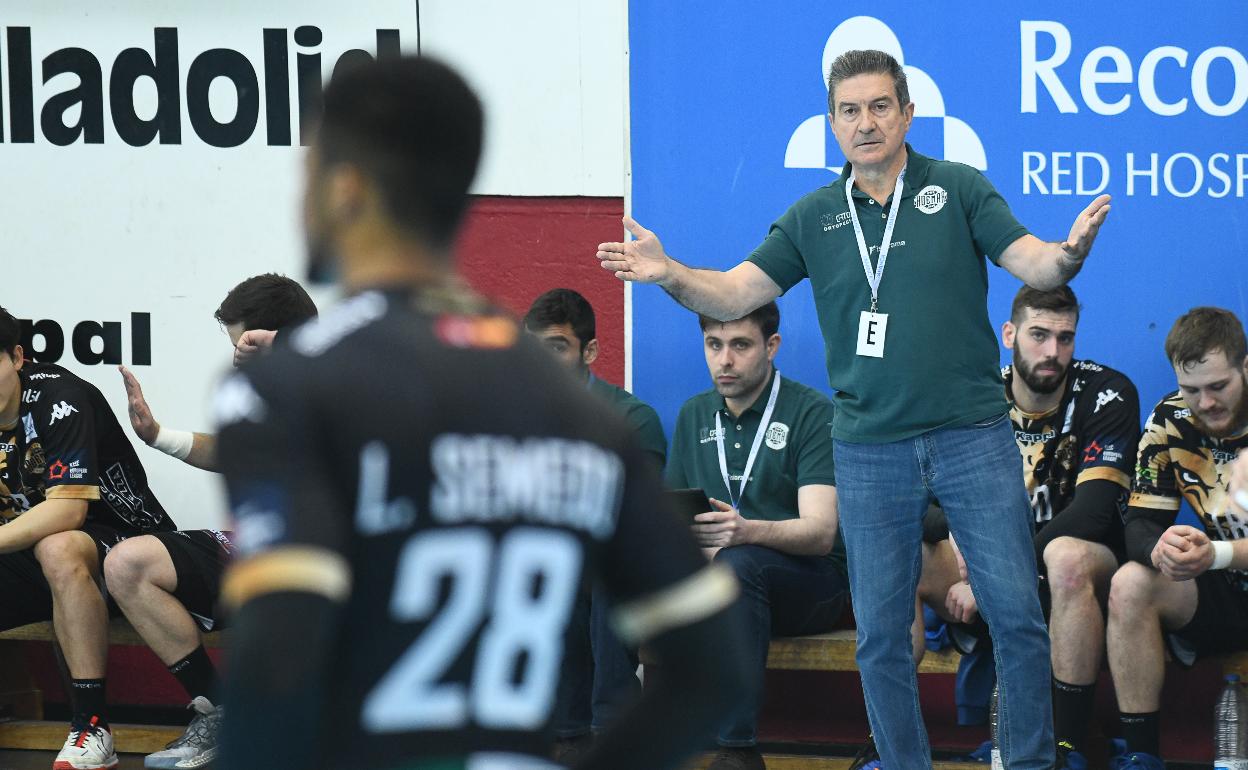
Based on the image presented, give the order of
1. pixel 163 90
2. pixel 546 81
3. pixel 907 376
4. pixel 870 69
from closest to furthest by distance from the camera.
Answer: pixel 907 376 → pixel 870 69 → pixel 546 81 → pixel 163 90

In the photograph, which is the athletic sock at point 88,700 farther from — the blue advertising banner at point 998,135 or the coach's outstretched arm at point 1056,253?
the coach's outstretched arm at point 1056,253

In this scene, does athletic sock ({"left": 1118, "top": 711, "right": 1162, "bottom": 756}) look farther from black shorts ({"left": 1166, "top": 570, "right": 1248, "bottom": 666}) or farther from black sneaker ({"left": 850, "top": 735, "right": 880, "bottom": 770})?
black sneaker ({"left": 850, "top": 735, "right": 880, "bottom": 770})

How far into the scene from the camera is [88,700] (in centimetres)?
475

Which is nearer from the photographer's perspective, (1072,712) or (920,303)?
(920,303)

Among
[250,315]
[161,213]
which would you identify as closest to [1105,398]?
[250,315]

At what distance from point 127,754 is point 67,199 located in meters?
2.03

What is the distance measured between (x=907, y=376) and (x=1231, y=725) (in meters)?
1.68

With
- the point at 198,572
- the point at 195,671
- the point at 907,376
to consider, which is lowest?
the point at 195,671

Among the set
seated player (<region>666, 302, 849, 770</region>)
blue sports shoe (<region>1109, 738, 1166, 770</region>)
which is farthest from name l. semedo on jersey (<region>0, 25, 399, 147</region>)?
blue sports shoe (<region>1109, 738, 1166, 770</region>)

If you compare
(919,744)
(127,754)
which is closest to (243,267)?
(127,754)

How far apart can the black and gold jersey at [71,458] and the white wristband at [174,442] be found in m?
0.22

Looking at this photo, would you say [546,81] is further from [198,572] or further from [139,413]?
Answer: [198,572]

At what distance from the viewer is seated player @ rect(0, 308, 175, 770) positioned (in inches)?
187

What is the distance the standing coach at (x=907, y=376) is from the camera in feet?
11.6
